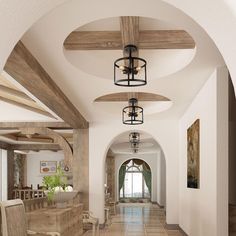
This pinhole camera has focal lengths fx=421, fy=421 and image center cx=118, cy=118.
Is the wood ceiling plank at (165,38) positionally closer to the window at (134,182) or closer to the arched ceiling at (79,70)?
the arched ceiling at (79,70)

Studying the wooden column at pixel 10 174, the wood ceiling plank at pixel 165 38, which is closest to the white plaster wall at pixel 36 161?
the wooden column at pixel 10 174

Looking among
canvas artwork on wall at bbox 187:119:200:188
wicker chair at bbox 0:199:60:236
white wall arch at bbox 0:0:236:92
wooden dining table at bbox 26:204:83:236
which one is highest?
white wall arch at bbox 0:0:236:92

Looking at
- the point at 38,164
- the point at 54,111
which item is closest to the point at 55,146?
the point at 38,164

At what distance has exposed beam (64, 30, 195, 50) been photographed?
15.6 ft

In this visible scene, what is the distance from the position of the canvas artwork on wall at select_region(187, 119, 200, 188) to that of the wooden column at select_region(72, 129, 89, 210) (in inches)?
126

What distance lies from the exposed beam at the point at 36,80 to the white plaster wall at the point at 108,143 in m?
2.28

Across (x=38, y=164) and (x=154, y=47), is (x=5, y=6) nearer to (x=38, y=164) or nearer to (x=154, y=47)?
(x=154, y=47)

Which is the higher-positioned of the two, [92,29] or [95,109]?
[92,29]

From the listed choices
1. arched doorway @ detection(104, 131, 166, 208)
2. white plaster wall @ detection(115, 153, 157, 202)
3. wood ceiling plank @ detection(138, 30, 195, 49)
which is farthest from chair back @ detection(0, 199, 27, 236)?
white plaster wall @ detection(115, 153, 157, 202)

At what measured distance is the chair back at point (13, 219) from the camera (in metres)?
4.44

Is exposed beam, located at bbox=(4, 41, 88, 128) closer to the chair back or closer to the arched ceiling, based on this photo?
the arched ceiling

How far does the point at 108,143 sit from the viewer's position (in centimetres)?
1077

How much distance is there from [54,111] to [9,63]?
133 inches

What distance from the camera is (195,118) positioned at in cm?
770
